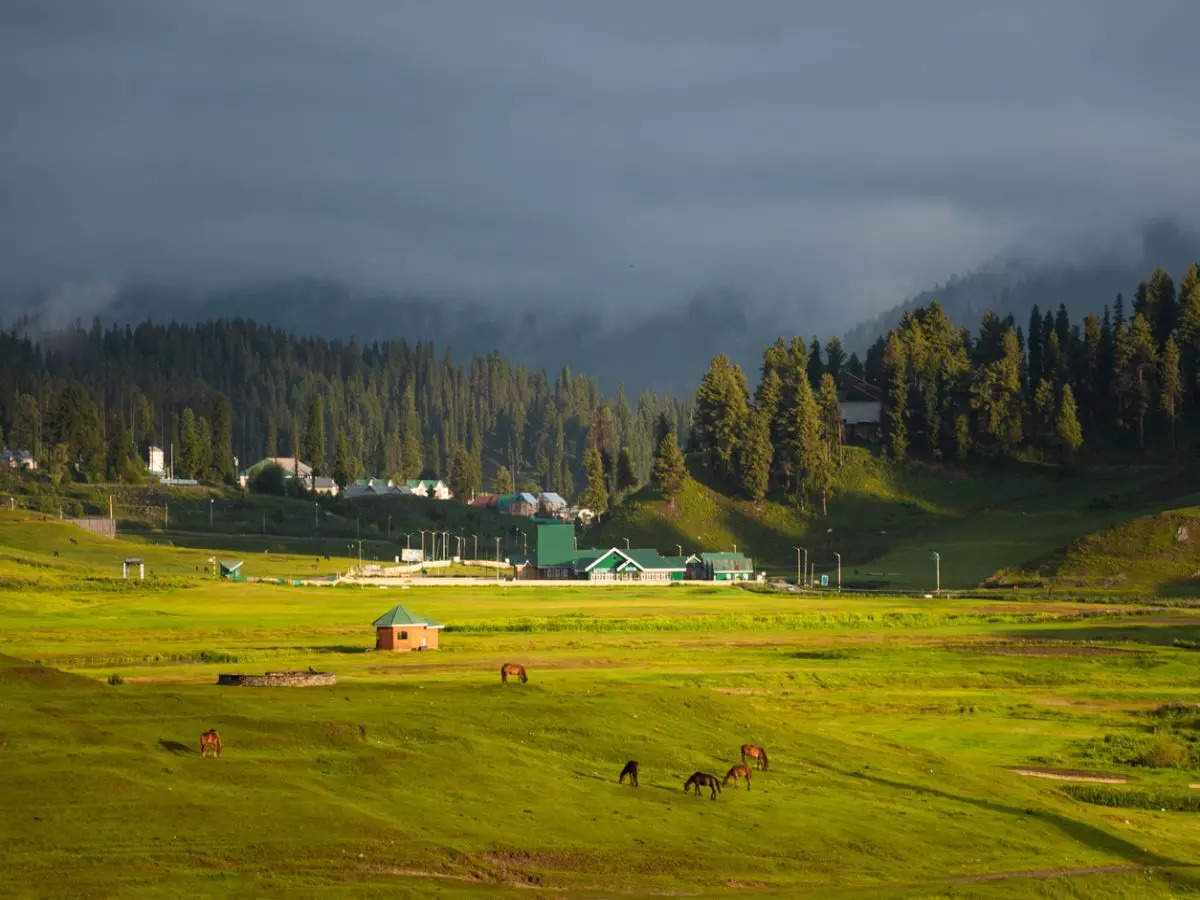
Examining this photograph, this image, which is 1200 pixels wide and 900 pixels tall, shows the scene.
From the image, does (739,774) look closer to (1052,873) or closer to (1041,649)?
(1052,873)

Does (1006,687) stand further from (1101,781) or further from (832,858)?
(832,858)

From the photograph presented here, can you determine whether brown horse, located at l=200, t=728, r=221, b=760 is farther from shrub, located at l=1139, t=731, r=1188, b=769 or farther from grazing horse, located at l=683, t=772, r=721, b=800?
shrub, located at l=1139, t=731, r=1188, b=769

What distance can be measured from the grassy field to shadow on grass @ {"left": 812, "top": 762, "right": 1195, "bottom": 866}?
6.3 inches

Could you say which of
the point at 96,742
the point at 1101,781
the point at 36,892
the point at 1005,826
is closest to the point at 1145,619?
the point at 1101,781

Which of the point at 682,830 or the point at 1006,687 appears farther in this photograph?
the point at 1006,687

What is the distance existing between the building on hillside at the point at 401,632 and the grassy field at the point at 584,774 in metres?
1.89

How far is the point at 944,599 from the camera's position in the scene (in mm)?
169375

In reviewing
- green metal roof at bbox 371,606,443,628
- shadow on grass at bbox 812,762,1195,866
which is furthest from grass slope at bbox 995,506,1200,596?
shadow on grass at bbox 812,762,1195,866

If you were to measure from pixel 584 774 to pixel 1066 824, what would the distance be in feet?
54.3

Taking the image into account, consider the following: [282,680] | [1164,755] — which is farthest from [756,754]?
[1164,755]

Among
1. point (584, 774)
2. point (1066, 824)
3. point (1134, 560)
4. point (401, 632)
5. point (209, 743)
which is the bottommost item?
point (1066, 824)

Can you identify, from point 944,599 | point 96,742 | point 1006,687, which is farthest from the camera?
point 944,599

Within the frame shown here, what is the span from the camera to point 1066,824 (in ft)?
177

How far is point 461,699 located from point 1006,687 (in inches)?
1708
